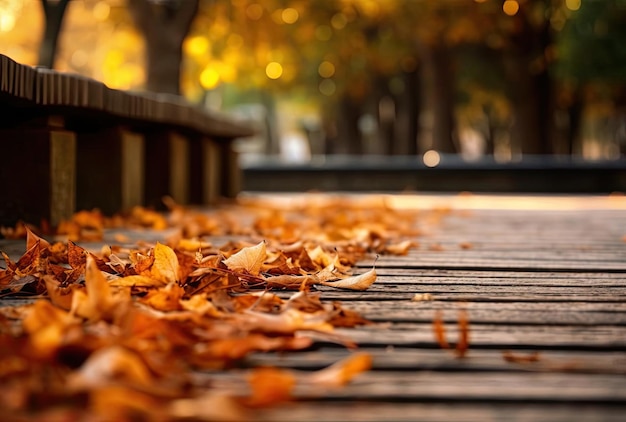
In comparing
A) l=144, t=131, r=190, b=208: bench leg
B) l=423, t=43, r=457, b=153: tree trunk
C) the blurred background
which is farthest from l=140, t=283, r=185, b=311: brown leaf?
l=423, t=43, r=457, b=153: tree trunk

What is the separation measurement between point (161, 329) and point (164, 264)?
2.57 ft

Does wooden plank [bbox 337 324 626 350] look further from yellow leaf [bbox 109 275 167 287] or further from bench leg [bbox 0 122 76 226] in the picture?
bench leg [bbox 0 122 76 226]

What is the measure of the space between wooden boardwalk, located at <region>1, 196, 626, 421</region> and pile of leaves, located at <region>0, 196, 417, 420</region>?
0.05 metres

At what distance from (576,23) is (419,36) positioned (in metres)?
3.80

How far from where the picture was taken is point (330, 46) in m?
21.4

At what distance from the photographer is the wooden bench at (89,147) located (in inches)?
176

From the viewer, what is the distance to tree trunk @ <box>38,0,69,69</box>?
10.9 meters

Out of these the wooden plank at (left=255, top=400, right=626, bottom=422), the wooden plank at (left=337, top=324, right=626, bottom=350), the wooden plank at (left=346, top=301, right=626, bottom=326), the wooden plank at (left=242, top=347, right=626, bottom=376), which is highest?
the wooden plank at (left=346, top=301, right=626, bottom=326)

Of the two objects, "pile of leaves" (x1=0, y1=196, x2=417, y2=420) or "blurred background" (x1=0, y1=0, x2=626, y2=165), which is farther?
"blurred background" (x1=0, y1=0, x2=626, y2=165)

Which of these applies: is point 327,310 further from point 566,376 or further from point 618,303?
point 618,303

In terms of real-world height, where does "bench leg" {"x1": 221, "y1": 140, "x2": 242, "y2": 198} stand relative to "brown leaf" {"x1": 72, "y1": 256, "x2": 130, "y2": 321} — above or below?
above

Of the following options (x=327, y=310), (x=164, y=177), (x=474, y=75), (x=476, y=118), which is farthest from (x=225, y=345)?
(x=476, y=118)

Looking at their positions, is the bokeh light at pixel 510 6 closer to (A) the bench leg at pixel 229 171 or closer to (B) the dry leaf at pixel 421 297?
(A) the bench leg at pixel 229 171

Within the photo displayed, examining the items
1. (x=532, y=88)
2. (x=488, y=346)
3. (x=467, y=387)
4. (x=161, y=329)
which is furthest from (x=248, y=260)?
(x=532, y=88)
